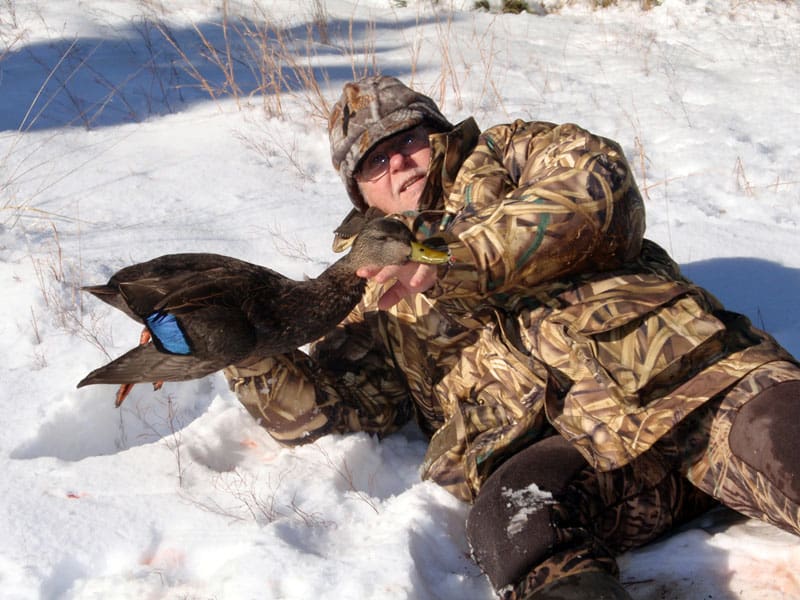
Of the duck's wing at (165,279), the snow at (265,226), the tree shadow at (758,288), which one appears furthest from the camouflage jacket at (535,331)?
the tree shadow at (758,288)

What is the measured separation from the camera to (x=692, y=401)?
2.47 meters

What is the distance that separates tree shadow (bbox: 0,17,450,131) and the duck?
11.2ft

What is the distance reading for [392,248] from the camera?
101 inches

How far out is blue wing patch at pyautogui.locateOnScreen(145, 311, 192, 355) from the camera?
2416 millimetres

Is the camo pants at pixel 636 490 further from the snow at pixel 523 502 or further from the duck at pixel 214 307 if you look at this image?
the duck at pixel 214 307

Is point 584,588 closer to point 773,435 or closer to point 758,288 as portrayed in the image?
point 773,435

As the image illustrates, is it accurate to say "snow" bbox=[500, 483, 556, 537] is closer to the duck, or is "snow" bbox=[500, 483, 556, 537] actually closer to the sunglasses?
the duck

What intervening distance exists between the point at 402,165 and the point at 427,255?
2.80ft

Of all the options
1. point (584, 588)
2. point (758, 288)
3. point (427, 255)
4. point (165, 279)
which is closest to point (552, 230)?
point (427, 255)

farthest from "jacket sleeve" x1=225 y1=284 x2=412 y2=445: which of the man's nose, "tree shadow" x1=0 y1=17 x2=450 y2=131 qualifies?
"tree shadow" x1=0 y1=17 x2=450 y2=131

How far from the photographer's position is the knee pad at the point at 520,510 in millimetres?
2324

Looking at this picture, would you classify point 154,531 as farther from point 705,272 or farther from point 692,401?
point 705,272

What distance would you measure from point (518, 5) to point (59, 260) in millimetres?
7279

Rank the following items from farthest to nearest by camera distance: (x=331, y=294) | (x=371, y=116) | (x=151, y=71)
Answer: (x=151, y=71)
(x=371, y=116)
(x=331, y=294)
